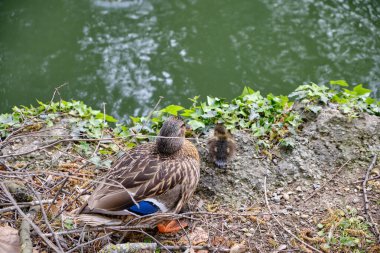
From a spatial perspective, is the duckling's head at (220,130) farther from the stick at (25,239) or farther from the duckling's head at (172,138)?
the stick at (25,239)

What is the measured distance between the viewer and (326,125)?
455 centimetres

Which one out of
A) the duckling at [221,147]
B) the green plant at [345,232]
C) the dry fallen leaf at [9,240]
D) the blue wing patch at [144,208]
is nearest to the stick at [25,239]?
the dry fallen leaf at [9,240]

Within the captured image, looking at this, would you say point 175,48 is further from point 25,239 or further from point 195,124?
point 25,239

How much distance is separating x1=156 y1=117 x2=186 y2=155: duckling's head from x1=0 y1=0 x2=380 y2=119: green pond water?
9.76 ft

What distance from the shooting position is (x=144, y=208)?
3.62m

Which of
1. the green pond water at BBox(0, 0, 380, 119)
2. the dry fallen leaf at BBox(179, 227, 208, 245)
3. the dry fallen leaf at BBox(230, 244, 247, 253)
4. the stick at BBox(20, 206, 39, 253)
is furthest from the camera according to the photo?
the green pond water at BBox(0, 0, 380, 119)

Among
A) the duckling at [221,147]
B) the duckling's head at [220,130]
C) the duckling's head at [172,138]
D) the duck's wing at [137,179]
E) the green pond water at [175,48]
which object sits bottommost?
the green pond water at [175,48]

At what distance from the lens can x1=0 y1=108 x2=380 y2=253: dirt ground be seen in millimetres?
3674

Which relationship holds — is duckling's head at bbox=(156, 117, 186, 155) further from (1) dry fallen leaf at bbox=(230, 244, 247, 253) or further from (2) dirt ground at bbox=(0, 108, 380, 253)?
(1) dry fallen leaf at bbox=(230, 244, 247, 253)

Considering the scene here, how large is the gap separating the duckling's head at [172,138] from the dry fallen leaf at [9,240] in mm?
1265

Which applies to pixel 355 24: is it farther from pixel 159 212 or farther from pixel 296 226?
pixel 159 212

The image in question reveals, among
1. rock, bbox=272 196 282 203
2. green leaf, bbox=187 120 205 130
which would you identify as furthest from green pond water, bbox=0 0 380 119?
rock, bbox=272 196 282 203

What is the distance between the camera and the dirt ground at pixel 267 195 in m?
3.67

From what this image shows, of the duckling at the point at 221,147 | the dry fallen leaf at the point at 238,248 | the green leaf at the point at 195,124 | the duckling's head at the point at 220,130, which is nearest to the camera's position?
the dry fallen leaf at the point at 238,248
